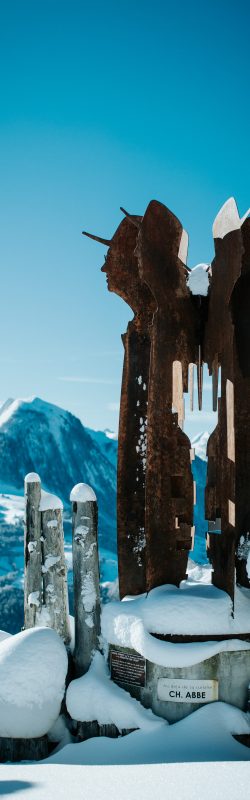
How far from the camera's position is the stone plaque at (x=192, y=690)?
5738mm

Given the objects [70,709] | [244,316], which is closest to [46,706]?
[70,709]

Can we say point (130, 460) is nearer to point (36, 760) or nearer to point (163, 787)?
point (36, 760)

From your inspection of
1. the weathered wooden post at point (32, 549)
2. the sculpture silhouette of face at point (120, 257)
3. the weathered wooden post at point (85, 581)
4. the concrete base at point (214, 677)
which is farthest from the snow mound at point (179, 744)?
the sculpture silhouette of face at point (120, 257)

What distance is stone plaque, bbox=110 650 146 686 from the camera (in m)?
5.91

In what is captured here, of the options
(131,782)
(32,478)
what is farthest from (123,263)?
(131,782)

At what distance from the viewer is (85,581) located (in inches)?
254

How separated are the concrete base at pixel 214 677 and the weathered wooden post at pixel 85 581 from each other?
31.9 inches

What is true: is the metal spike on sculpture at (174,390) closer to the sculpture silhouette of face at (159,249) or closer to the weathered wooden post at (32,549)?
the sculpture silhouette of face at (159,249)

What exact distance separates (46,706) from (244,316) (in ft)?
15.0

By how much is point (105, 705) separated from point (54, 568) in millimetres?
1560

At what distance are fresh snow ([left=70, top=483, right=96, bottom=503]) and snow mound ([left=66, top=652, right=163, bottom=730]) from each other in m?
1.74

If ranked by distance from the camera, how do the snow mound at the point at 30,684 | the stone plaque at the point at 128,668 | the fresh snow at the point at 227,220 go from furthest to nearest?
the fresh snow at the point at 227,220
the stone plaque at the point at 128,668
the snow mound at the point at 30,684

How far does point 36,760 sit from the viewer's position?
558 centimetres

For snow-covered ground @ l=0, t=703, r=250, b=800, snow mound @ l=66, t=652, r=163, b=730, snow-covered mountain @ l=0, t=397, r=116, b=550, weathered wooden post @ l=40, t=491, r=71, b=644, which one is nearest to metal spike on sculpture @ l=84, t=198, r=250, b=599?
weathered wooden post @ l=40, t=491, r=71, b=644
